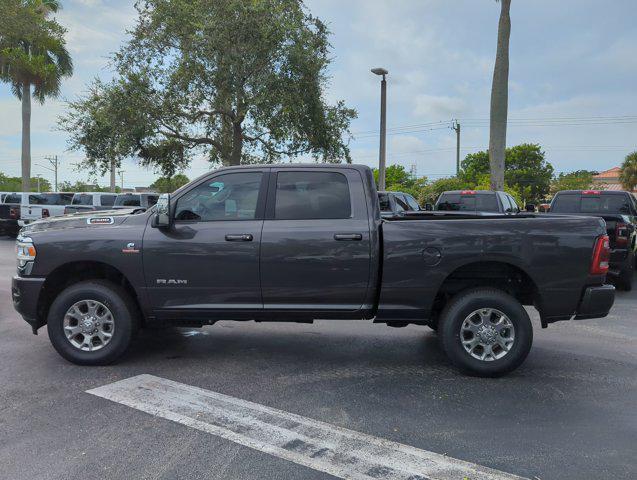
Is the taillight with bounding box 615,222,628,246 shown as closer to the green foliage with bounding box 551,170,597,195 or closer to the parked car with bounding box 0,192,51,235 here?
the parked car with bounding box 0,192,51,235

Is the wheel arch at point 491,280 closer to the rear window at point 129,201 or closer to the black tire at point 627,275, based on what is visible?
the black tire at point 627,275

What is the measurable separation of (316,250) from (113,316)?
6.78 feet

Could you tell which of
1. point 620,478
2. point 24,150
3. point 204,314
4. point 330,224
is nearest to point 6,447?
point 204,314

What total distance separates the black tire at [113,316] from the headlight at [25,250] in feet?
1.48

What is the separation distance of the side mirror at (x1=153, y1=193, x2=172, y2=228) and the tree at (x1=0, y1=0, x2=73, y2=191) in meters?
27.2


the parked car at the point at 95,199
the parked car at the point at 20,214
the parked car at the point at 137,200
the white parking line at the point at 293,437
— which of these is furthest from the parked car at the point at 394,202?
the parked car at the point at 20,214

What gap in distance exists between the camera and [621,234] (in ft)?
29.1

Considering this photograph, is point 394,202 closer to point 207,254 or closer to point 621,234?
point 621,234

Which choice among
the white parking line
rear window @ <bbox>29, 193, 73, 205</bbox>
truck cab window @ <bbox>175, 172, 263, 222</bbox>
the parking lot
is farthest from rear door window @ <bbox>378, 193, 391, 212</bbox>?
rear window @ <bbox>29, 193, 73, 205</bbox>

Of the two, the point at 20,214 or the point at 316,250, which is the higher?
the point at 20,214

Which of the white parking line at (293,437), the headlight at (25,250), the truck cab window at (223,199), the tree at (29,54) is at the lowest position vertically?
the white parking line at (293,437)

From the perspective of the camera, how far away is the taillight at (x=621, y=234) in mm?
8852

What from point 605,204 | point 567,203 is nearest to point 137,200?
point 567,203

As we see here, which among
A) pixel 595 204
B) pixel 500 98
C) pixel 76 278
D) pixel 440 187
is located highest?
pixel 500 98
